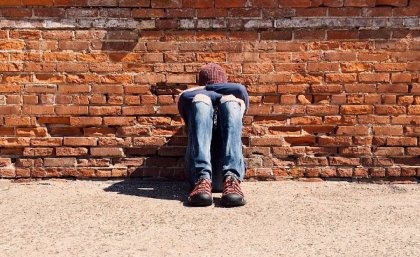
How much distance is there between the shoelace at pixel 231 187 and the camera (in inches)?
134

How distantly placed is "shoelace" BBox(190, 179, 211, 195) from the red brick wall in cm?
83

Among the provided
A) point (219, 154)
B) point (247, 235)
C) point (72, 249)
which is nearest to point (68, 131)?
point (219, 154)

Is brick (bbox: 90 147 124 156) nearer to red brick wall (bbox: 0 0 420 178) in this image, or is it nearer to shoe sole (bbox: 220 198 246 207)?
red brick wall (bbox: 0 0 420 178)

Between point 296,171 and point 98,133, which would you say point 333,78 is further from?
point 98,133

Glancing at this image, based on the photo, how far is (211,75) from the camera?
3840 millimetres

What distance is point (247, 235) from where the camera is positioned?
2828 millimetres

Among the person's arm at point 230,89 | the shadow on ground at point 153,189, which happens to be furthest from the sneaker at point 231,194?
the person's arm at point 230,89

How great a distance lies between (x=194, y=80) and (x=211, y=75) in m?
0.37

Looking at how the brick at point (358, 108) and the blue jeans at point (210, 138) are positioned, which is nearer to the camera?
the blue jeans at point (210, 138)

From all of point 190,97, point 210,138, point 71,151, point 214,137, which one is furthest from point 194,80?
point 71,151

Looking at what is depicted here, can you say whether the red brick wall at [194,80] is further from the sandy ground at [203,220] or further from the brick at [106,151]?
the sandy ground at [203,220]

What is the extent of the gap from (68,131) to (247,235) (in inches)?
78.9

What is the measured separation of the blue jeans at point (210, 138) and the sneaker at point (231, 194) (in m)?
0.06

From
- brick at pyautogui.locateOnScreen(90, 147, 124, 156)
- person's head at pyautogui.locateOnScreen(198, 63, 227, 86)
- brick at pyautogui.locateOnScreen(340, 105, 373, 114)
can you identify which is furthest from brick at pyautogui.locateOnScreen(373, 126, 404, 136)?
brick at pyautogui.locateOnScreen(90, 147, 124, 156)
